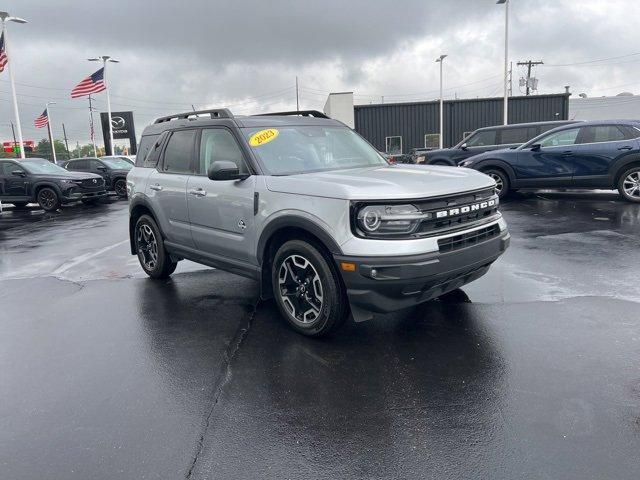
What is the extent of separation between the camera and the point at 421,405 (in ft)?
10.5

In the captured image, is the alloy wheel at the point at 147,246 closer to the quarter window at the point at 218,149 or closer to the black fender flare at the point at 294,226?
the quarter window at the point at 218,149

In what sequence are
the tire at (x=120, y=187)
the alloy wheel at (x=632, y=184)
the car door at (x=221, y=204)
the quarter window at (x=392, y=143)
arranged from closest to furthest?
the car door at (x=221, y=204) → the alloy wheel at (x=632, y=184) → the tire at (x=120, y=187) → the quarter window at (x=392, y=143)

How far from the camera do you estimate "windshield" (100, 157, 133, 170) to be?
68.7 ft

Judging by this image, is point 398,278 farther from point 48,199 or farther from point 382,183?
point 48,199

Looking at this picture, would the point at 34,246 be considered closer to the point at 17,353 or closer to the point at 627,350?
the point at 17,353

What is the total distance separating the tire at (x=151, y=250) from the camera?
6.16 m

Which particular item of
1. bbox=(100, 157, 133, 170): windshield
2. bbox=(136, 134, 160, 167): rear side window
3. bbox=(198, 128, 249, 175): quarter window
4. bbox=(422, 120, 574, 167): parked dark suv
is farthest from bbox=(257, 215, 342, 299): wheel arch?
bbox=(100, 157, 133, 170): windshield

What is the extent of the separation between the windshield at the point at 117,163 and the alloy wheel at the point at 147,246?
15582 millimetres

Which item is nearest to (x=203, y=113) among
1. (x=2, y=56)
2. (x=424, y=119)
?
(x=2, y=56)

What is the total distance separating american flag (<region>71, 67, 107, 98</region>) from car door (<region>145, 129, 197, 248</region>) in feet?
87.2

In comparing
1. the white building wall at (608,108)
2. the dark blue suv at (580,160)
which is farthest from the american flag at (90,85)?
the white building wall at (608,108)

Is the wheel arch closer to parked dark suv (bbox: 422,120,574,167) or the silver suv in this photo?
the silver suv

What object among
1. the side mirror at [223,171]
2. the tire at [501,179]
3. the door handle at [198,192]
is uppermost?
the side mirror at [223,171]

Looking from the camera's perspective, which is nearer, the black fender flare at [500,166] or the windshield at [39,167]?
the black fender flare at [500,166]
